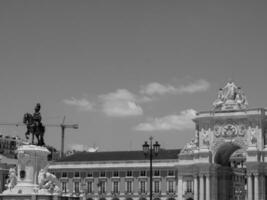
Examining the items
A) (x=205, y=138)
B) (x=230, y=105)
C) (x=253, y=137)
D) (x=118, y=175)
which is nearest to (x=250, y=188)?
(x=253, y=137)

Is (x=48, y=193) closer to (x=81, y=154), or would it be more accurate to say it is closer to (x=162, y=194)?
(x=162, y=194)

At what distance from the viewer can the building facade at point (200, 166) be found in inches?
3981

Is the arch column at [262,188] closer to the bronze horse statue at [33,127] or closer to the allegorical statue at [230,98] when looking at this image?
the allegorical statue at [230,98]

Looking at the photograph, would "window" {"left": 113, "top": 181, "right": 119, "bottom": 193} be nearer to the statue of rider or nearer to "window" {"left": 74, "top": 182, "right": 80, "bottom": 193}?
"window" {"left": 74, "top": 182, "right": 80, "bottom": 193}

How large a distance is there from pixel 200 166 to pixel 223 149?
14.8 feet

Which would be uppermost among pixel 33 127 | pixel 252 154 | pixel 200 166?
pixel 252 154

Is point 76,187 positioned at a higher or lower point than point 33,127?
lower

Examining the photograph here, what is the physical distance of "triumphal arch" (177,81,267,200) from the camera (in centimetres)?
10025

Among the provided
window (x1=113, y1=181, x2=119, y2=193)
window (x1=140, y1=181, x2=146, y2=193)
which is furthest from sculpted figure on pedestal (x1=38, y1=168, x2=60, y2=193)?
window (x1=113, y1=181, x2=119, y2=193)

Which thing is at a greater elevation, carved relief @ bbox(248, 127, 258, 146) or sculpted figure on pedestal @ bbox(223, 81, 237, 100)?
sculpted figure on pedestal @ bbox(223, 81, 237, 100)

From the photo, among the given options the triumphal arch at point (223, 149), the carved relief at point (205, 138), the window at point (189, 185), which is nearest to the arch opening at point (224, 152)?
the triumphal arch at point (223, 149)

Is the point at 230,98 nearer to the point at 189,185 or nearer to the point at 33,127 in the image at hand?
the point at 189,185

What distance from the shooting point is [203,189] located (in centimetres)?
10375

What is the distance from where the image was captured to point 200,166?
343 ft
